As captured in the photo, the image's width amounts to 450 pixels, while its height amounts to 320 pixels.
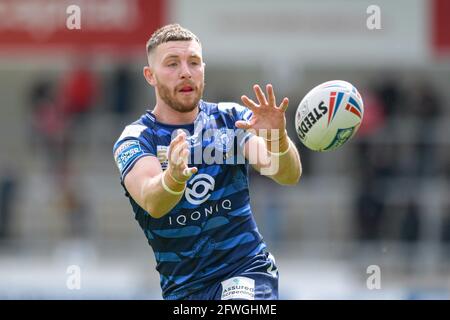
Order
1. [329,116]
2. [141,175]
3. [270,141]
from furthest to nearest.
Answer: [329,116], [270,141], [141,175]

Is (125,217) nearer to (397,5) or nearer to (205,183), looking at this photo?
(397,5)

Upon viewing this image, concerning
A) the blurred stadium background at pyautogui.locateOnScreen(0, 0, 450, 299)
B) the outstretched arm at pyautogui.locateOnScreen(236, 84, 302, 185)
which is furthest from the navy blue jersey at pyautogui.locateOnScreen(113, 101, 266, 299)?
the blurred stadium background at pyautogui.locateOnScreen(0, 0, 450, 299)

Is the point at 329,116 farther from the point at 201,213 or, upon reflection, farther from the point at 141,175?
the point at 141,175

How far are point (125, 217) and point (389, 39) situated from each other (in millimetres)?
5997

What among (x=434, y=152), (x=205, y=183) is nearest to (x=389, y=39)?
(x=434, y=152)

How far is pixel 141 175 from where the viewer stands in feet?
25.3

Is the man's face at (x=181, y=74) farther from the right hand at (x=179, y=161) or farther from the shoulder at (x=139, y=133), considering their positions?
the right hand at (x=179, y=161)

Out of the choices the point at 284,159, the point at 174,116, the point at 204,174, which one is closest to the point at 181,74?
the point at 174,116

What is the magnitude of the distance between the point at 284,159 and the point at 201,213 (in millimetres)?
733

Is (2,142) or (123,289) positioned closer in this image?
(123,289)

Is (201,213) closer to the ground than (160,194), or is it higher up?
closer to the ground

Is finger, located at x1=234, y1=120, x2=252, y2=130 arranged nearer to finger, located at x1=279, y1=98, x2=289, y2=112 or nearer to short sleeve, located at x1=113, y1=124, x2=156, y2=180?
finger, located at x1=279, y1=98, x2=289, y2=112

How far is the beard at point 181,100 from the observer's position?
8.07 metres

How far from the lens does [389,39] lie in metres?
20.0
